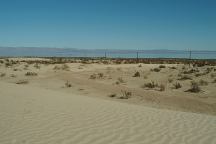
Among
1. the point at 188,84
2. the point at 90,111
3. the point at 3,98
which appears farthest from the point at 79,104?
the point at 188,84

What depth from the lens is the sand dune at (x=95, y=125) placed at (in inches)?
255

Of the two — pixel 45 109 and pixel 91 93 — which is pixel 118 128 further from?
pixel 91 93

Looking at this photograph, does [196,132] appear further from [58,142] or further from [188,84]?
[188,84]

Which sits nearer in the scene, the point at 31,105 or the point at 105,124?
the point at 105,124

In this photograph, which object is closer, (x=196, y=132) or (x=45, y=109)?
(x=196, y=132)

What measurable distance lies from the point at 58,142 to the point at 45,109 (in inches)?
143

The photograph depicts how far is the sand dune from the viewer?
6.47 m

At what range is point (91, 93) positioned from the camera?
16.3 meters

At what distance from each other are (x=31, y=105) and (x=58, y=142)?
438 cm

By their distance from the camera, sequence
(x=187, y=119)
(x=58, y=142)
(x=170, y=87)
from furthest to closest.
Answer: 1. (x=170, y=87)
2. (x=187, y=119)
3. (x=58, y=142)

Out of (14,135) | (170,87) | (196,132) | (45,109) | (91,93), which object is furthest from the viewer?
(170,87)

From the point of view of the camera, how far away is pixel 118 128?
742cm

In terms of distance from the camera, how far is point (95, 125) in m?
7.69

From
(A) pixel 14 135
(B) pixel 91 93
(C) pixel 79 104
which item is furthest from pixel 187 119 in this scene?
(B) pixel 91 93
